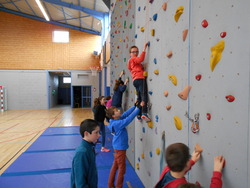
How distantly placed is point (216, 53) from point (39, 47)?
529 inches

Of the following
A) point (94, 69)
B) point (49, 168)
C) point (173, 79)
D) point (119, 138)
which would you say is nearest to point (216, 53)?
point (173, 79)

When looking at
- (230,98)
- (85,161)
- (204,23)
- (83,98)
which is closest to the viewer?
(230,98)

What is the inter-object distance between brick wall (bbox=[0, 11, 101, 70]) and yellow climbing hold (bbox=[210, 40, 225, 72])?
41.4 ft

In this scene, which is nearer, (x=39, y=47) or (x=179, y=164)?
(x=179, y=164)

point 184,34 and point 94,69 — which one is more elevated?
point 94,69

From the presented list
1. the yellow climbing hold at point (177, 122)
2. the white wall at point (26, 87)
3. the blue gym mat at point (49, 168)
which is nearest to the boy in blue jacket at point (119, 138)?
the blue gym mat at point (49, 168)

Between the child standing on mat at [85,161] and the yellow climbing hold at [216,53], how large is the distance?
3.31ft

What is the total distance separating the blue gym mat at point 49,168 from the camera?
2775 mm

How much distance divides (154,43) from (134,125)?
1.53m

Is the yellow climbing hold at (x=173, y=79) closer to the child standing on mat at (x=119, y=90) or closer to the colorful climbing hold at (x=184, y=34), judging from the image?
the colorful climbing hold at (x=184, y=34)

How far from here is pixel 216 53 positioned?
1.16 metres

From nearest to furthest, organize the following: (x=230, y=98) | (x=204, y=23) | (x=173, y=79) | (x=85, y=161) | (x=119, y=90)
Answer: (x=230, y=98) → (x=204, y=23) → (x=85, y=161) → (x=173, y=79) → (x=119, y=90)

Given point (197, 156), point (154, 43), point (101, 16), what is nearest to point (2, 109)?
point (101, 16)

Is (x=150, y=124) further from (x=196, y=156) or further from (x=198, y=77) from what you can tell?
(x=198, y=77)
